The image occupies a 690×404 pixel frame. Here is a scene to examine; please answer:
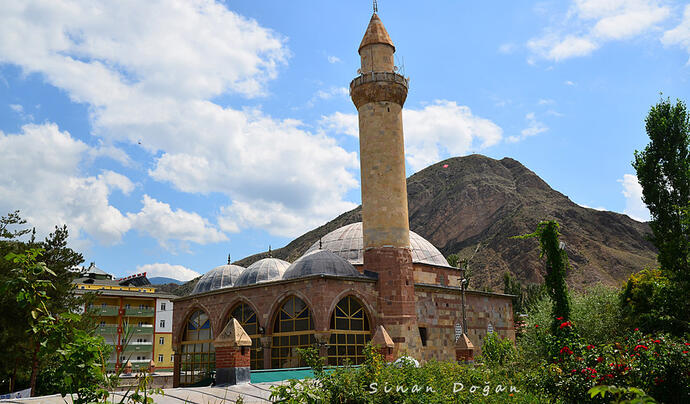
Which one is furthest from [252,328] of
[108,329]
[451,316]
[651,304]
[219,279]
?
[108,329]

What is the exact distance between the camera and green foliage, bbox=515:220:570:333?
82.9ft

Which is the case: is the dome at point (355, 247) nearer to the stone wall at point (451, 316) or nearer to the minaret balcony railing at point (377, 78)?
the stone wall at point (451, 316)

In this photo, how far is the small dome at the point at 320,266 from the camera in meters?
24.5

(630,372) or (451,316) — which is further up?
(451,316)

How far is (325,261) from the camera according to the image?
24922 mm

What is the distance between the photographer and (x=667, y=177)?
25609 millimetres

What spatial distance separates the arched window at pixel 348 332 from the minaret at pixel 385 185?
3.04 feet

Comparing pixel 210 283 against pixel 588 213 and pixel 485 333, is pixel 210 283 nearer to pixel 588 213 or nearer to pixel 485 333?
pixel 485 333

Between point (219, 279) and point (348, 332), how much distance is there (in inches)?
439

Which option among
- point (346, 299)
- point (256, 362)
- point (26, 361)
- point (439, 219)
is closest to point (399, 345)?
point (346, 299)

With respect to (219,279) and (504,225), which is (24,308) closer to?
(219,279)

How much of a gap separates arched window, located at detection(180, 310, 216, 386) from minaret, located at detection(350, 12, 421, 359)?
9600 millimetres

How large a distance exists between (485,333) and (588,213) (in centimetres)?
7833

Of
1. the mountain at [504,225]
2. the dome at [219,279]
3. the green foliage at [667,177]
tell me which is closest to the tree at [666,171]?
the green foliage at [667,177]
